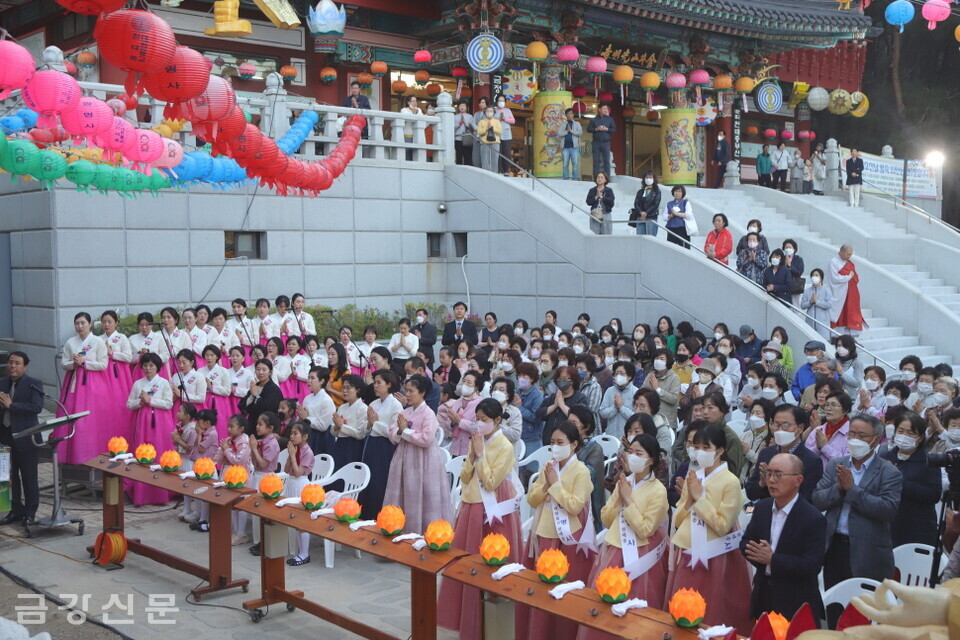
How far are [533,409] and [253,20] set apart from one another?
11.9 meters

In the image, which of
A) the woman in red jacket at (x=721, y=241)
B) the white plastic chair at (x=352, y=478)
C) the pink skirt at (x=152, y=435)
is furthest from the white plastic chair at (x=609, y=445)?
the woman in red jacket at (x=721, y=241)

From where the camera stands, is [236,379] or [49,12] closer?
[236,379]

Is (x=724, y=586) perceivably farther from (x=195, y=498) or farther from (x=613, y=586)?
(x=195, y=498)

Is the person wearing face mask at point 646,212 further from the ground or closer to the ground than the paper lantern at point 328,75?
closer to the ground

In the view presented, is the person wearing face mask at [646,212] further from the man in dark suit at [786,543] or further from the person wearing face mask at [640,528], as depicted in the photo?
the man in dark suit at [786,543]

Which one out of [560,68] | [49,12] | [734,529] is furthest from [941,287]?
[49,12]

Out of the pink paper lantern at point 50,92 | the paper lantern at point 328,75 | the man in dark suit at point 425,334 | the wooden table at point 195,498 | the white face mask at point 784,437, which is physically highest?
the paper lantern at point 328,75

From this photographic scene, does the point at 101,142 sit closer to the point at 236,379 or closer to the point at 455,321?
the point at 236,379

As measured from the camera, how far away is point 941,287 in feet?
53.6

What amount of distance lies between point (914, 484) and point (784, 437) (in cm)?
86

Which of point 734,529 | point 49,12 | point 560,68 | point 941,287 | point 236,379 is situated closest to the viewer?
point 734,529

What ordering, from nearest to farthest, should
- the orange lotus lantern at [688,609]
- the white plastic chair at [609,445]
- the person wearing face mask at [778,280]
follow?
the orange lotus lantern at [688,609] → the white plastic chair at [609,445] → the person wearing face mask at [778,280]

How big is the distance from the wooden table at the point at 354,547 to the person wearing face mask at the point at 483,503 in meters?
0.43

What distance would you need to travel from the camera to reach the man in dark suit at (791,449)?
5949 millimetres
